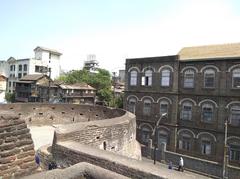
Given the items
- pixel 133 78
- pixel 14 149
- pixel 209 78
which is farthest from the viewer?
pixel 133 78

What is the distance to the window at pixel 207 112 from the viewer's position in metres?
25.8

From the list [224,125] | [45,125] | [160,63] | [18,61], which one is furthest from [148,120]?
[18,61]

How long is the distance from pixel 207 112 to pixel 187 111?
210 cm

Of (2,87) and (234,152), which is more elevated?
(2,87)

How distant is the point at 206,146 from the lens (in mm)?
26000

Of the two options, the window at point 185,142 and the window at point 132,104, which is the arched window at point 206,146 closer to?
the window at point 185,142

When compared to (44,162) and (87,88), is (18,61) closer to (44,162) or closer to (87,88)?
(87,88)

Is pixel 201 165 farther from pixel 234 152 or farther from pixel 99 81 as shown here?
pixel 99 81

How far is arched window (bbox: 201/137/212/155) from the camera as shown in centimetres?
2577

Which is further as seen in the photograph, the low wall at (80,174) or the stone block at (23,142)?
the stone block at (23,142)

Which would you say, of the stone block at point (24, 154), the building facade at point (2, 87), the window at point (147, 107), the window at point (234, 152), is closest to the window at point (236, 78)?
the window at point (234, 152)

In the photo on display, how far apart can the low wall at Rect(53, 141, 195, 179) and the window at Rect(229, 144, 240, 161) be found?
20.4 metres

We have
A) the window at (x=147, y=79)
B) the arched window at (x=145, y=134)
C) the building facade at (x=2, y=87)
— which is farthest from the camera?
the building facade at (x=2, y=87)

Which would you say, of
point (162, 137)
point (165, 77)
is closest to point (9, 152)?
point (165, 77)
